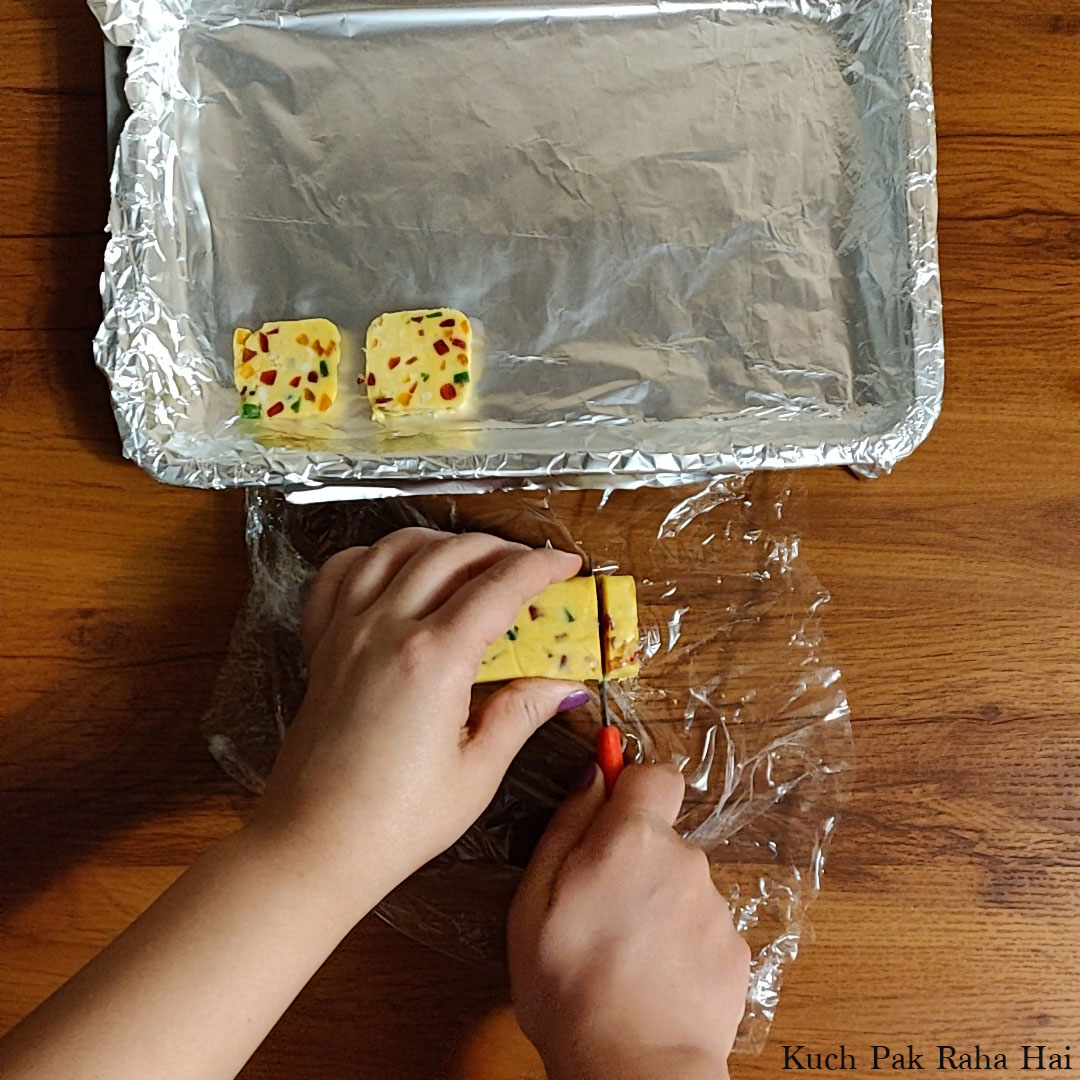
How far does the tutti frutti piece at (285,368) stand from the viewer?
896 mm

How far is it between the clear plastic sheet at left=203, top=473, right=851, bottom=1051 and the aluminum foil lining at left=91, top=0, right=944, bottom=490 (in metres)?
0.07

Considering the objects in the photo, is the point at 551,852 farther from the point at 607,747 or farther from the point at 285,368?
the point at 285,368

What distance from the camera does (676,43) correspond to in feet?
3.19

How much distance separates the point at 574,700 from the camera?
2.79ft

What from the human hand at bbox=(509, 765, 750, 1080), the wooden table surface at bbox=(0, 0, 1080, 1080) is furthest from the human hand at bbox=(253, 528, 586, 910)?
the wooden table surface at bbox=(0, 0, 1080, 1080)

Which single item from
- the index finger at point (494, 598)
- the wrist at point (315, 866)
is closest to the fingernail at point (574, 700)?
the index finger at point (494, 598)

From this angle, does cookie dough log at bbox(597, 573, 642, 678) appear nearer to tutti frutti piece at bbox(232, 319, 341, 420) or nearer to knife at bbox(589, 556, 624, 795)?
knife at bbox(589, 556, 624, 795)

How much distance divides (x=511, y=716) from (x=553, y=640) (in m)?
0.08

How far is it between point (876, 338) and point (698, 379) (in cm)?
18

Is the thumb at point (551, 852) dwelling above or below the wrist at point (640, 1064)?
above

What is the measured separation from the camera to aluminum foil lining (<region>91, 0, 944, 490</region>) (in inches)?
35.6

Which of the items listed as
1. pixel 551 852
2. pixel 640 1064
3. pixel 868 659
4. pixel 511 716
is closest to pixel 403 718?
pixel 511 716

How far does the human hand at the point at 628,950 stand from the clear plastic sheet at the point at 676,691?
0.24 feet

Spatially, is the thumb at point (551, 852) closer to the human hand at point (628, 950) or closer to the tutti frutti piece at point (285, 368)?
the human hand at point (628, 950)
